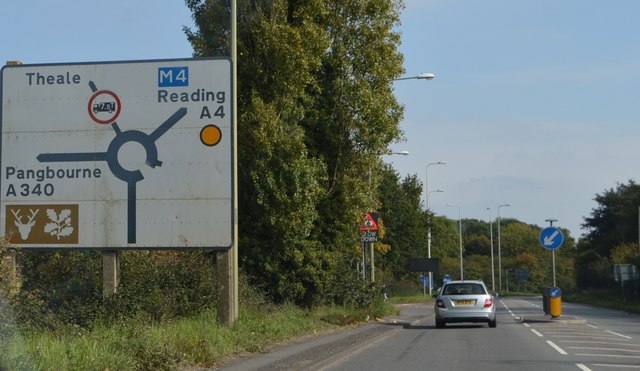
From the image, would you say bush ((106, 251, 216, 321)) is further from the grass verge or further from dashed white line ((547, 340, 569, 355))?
dashed white line ((547, 340, 569, 355))

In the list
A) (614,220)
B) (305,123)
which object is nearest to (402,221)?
(614,220)

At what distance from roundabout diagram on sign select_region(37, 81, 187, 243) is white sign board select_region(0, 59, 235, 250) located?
22 millimetres

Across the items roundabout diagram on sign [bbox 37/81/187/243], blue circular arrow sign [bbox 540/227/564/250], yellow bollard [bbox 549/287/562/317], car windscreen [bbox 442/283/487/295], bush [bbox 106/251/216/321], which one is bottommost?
yellow bollard [bbox 549/287/562/317]

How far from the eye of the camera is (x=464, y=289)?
28719 mm

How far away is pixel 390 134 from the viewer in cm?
3081

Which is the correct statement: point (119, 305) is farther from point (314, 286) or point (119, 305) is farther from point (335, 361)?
point (314, 286)

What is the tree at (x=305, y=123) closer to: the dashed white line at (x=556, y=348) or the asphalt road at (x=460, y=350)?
the asphalt road at (x=460, y=350)

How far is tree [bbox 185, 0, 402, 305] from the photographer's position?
26562 millimetres

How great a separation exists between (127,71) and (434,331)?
13634 mm

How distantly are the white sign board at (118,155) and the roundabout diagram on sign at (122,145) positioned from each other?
0.07ft

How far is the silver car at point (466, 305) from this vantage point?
2833 centimetres

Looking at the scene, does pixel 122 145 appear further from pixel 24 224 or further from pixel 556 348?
pixel 556 348

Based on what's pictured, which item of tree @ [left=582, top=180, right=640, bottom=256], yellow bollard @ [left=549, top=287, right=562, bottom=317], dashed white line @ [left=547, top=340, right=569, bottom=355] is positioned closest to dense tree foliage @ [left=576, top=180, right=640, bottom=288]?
tree @ [left=582, top=180, right=640, bottom=256]

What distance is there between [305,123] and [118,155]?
11.8 m
